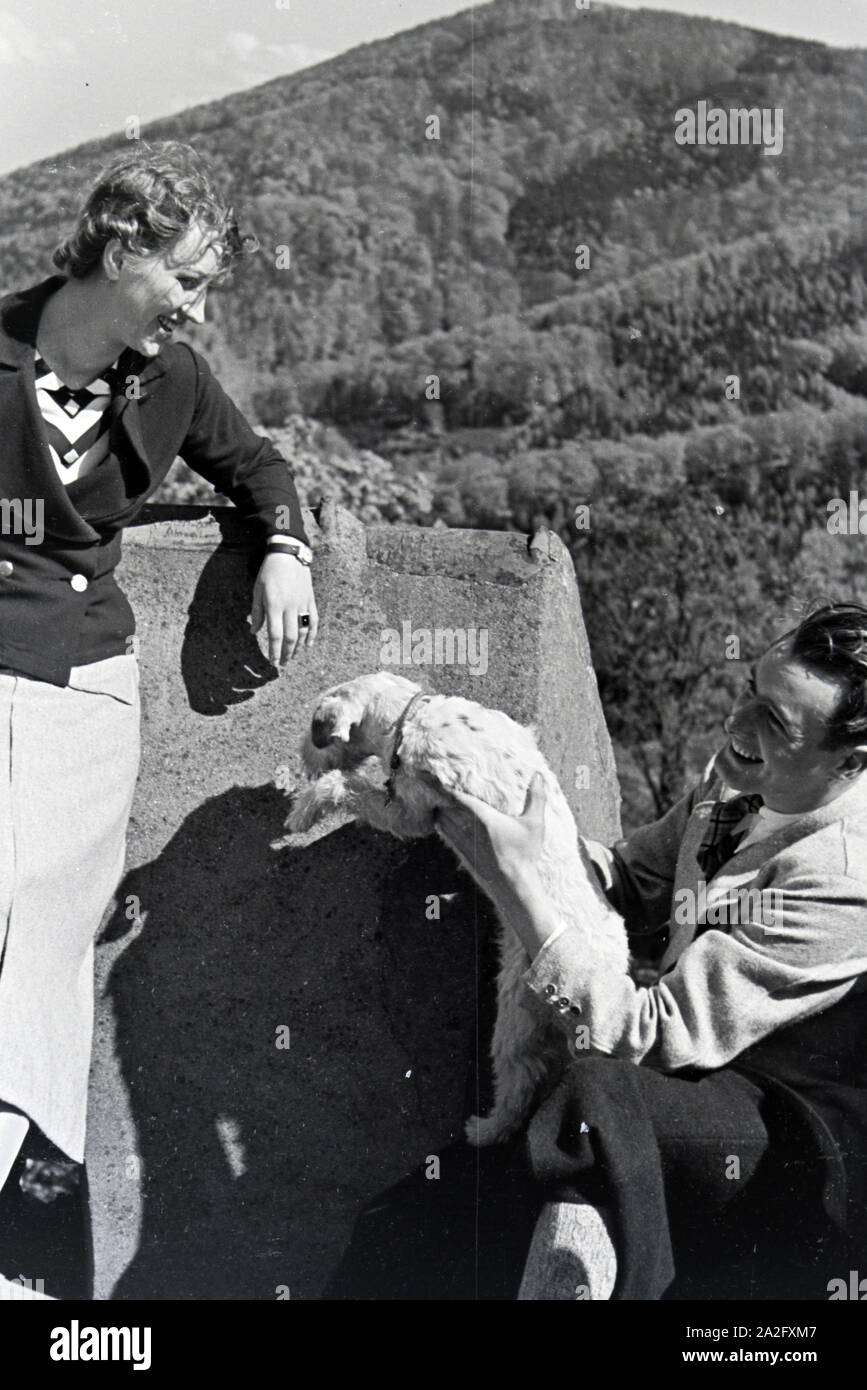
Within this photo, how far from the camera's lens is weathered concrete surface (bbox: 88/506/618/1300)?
3.19 meters

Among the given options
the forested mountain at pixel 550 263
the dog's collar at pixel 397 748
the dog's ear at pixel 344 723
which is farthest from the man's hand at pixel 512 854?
the forested mountain at pixel 550 263

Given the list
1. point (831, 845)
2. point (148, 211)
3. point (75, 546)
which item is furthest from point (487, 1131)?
point (148, 211)

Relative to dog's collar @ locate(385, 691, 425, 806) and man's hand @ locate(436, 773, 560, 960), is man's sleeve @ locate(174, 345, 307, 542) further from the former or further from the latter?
man's hand @ locate(436, 773, 560, 960)

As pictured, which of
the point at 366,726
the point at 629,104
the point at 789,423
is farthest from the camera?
the point at 629,104

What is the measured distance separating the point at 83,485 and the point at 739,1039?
1.63m

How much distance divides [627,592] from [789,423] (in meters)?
1.87

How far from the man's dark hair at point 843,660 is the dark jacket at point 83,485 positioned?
1189 millimetres

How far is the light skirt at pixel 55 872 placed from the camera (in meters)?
2.76

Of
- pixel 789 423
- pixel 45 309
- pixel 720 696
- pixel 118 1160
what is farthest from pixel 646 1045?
pixel 789 423

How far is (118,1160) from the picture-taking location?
10.5ft

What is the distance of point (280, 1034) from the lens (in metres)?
3.23

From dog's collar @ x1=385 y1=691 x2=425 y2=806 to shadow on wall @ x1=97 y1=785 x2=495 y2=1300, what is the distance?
243 mm

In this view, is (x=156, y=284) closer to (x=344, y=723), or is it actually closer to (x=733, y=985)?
(x=344, y=723)
